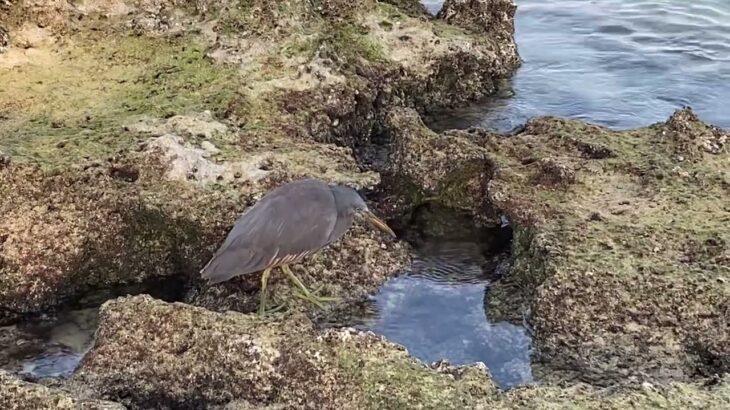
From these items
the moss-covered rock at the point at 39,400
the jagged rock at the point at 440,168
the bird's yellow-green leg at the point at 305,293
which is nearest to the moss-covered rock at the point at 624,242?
the jagged rock at the point at 440,168

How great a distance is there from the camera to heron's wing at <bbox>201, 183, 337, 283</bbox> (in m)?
4.52

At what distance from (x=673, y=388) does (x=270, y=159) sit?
2.79 m

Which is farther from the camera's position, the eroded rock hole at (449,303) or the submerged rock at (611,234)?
the eroded rock hole at (449,303)

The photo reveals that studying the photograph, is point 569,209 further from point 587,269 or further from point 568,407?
point 568,407

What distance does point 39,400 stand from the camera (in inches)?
138

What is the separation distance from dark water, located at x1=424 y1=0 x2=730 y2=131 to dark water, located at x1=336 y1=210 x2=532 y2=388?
2026 millimetres

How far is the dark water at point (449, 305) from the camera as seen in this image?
470cm

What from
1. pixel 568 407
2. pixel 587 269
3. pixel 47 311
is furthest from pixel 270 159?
pixel 568 407

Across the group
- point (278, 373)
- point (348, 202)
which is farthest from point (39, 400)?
point (348, 202)

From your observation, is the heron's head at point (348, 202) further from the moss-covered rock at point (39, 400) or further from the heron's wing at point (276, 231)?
the moss-covered rock at point (39, 400)

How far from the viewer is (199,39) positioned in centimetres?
677

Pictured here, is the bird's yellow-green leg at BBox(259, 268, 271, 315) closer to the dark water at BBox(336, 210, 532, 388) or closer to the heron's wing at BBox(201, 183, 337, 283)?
the heron's wing at BBox(201, 183, 337, 283)

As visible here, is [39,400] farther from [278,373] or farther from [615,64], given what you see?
[615,64]

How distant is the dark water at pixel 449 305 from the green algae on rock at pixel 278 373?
2.71 feet
